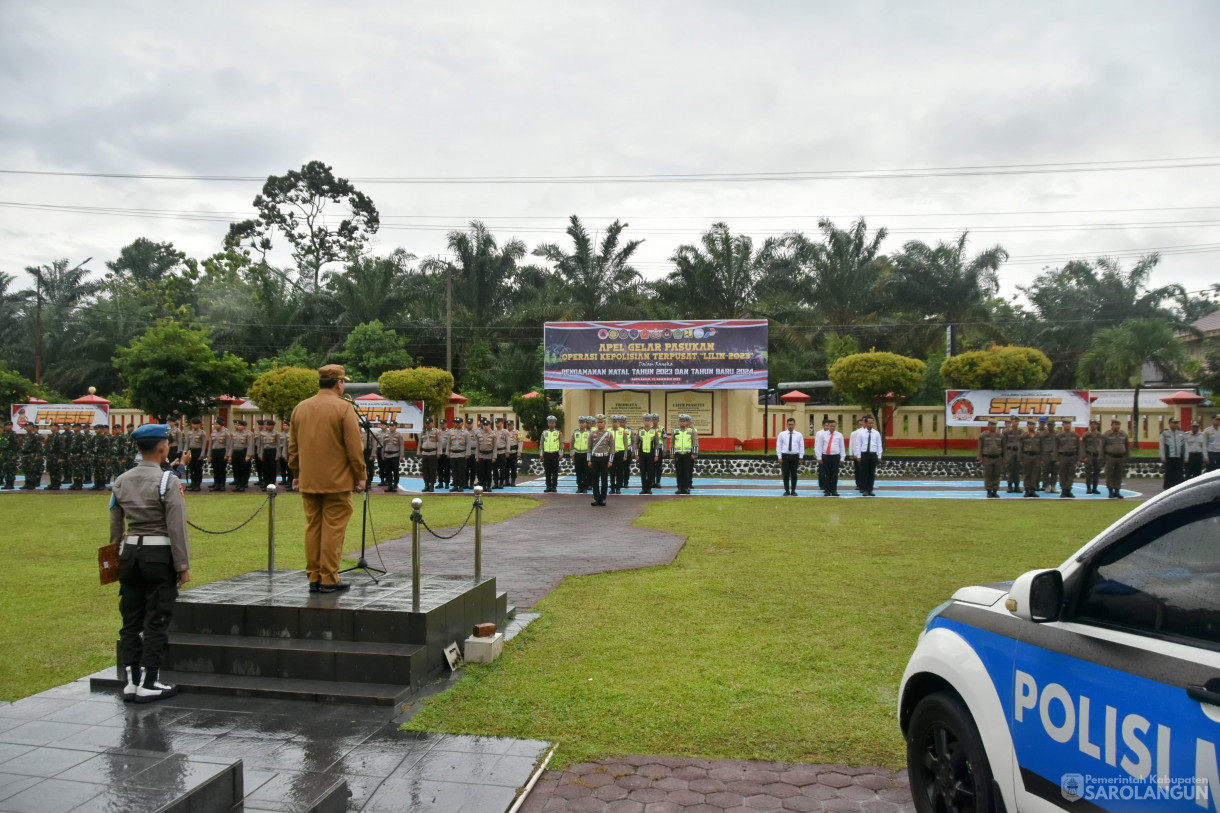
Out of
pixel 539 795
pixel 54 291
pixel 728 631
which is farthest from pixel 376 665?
pixel 54 291

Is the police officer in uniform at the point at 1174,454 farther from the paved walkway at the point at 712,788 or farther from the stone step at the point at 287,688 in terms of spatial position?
the stone step at the point at 287,688

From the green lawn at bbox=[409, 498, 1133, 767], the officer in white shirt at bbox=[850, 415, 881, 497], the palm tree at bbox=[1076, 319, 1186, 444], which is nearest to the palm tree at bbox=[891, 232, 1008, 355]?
the palm tree at bbox=[1076, 319, 1186, 444]

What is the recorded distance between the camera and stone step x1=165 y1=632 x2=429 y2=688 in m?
5.44

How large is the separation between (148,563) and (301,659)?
1112mm

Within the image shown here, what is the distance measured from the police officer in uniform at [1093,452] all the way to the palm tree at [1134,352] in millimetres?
7607

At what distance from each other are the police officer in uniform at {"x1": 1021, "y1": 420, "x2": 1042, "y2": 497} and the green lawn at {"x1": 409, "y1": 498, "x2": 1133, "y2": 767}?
8.17 metres

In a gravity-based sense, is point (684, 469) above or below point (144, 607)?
above

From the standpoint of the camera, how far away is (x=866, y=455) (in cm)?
1944

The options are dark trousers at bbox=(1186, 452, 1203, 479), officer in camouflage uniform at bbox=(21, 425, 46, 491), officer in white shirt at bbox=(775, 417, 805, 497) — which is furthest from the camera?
officer in camouflage uniform at bbox=(21, 425, 46, 491)

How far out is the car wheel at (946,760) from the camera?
3061 millimetres

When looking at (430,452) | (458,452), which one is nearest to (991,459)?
(458,452)

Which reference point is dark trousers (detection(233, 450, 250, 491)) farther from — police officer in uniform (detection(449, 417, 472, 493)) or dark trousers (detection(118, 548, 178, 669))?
dark trousers (detection(118, 548, 178, 669))

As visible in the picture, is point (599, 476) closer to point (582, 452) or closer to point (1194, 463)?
point (582, 452)

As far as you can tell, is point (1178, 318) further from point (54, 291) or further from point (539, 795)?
point (54, 291)
